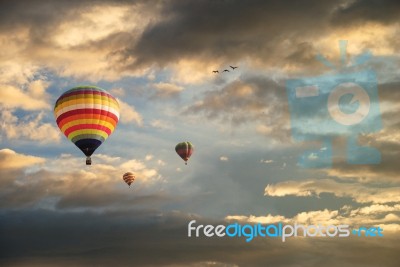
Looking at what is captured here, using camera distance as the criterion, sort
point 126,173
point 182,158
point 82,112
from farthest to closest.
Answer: point 126,173 < point 182,158 < point 82,112

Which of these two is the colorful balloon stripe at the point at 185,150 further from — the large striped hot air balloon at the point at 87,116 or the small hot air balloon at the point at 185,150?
the large striped hot air balloon at the point at 87,116

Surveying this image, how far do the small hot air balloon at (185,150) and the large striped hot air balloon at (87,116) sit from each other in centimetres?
3739

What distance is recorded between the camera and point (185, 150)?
12950 cm

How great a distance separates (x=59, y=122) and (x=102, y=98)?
A: 26.7 ft

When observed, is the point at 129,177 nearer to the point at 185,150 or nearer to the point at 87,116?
the point at 185,150

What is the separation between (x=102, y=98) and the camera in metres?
90.8

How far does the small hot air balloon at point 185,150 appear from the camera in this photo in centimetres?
12938

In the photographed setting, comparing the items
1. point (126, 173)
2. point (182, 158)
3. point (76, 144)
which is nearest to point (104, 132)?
point (76, 144)

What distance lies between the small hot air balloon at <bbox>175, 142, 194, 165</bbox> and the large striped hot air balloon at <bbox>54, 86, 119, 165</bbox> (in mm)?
37391

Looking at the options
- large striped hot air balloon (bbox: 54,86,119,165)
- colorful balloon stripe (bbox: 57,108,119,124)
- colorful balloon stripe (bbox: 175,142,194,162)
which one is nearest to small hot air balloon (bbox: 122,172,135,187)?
colorful balloon stripe (bbox: 175,142,194,162)

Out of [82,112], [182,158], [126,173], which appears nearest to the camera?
[82,112]

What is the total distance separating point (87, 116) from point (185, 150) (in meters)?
42.6

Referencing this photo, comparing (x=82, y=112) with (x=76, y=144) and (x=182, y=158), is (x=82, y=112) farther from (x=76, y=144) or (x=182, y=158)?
(x=182, y=158)

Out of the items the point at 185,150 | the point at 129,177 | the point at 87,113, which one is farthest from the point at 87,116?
the point at 129,177
